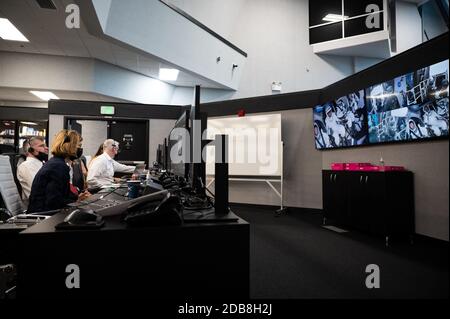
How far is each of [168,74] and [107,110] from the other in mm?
2371

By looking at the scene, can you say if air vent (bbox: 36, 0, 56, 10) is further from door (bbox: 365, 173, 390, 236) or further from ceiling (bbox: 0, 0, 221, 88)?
door (bbox: 365, 173, 390, 236)

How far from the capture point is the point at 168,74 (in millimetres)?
7273

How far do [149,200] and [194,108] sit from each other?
59cm

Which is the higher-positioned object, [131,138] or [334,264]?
[131,138]

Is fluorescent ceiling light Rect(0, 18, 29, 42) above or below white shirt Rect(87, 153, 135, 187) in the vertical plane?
above

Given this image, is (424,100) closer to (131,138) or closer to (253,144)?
(253,144)

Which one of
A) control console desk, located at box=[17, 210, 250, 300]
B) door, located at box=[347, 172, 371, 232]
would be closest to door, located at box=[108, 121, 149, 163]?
door, located at box=[347, 172, 371, 232]

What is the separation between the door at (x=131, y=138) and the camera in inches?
225

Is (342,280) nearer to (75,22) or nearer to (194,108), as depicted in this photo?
(194,108)

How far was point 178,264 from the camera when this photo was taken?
3.36ft

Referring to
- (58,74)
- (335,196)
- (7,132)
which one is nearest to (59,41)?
(58,74)

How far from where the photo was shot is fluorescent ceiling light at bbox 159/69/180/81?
275 inches

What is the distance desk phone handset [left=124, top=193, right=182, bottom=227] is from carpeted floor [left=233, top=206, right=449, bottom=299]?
76 centimetres

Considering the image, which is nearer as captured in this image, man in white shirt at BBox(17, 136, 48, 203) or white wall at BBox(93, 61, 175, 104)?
man in white shirt at BBox(17, 136, 48, 203)
